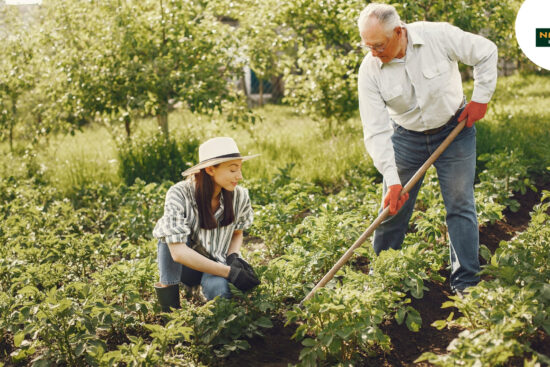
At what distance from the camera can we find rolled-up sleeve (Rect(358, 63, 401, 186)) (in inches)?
132

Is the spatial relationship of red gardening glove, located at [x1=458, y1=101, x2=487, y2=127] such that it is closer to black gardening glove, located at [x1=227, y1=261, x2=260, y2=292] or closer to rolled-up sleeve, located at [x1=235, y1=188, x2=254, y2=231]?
rolled-up sleeve, located at [x1=235, y1=188, x2=254, y2=231]

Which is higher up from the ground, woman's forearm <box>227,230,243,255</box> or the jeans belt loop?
the jeans belt loop

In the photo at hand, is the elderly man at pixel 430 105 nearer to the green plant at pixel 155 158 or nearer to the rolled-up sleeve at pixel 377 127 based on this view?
the rolled-up sleeve at pixel 377 127

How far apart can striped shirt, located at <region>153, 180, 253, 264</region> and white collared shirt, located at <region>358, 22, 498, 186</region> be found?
3.05 feet

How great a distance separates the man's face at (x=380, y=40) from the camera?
122 inches

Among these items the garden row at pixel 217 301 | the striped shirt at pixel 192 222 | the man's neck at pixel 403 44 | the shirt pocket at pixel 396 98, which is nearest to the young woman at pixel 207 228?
the striped shirt at pixel 192 222

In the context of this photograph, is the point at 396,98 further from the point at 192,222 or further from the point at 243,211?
the point at 192,222

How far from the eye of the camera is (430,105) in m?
3.36

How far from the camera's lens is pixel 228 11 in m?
7.11

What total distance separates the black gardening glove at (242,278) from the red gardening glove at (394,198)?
0.88 metres

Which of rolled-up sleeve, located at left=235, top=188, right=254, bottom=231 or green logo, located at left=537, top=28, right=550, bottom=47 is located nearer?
rolled-up sleeve, located at left=235, top=188, right=254, bottom=231

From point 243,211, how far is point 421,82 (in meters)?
1.36

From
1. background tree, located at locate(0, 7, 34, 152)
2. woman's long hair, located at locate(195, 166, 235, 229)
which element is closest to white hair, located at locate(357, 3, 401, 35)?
woman's long hair, located at locate(195, 166, 235, 229)

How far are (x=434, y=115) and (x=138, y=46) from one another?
4320mm
